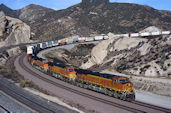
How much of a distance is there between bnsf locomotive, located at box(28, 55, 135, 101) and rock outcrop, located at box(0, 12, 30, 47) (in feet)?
196

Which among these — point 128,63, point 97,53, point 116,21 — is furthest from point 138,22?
point 128,63

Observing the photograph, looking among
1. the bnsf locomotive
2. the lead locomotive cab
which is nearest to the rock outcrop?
the bnsf locomotive

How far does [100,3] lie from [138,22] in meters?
68.0

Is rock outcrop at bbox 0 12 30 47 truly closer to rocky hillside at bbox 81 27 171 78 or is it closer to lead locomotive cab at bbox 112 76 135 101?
rocky hillside at bbox 81 27 171 78

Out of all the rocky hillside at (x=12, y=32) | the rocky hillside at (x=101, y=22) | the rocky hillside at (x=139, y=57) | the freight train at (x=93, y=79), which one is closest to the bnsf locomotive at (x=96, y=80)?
the freight train at (x=93, y=79)

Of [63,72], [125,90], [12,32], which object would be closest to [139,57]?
[125,90]

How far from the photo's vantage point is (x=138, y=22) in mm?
134875

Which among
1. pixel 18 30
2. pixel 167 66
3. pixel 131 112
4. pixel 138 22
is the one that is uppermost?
pixel 138 22

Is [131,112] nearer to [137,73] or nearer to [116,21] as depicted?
[137,73]

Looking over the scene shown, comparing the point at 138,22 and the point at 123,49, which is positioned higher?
the point at 138,22

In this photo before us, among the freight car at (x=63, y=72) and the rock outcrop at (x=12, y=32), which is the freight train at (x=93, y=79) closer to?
the freight car at (x=63, y=72)

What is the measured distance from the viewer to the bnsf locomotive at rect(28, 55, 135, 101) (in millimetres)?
21438

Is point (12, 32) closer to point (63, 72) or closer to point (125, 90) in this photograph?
point (63, 72)

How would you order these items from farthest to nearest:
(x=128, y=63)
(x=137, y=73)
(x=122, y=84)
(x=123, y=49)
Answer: (x=123, y=49)
(x=128, y=63)
(x=137, y=73)
(x=122, y=84)
